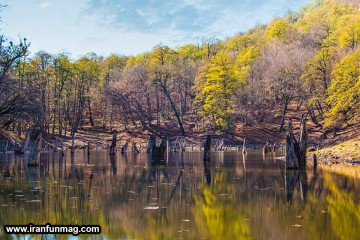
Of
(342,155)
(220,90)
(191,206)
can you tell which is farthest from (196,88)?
(191,206)

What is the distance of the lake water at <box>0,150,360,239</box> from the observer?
34.7 ft

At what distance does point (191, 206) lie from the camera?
1389cm

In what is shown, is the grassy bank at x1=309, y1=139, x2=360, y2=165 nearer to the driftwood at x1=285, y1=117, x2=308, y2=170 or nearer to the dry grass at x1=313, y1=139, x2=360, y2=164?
the dry grass at x1=313, y1=139, x2=360, y2=164

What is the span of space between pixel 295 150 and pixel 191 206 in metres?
15.8

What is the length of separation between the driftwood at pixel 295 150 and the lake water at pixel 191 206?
5.40 meters

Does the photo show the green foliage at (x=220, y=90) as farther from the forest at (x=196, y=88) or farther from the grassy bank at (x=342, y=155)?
the grassy bank at (x=342, y=155)

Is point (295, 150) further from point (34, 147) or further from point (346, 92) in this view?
point (346, 92)

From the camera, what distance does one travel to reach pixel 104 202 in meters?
14.5

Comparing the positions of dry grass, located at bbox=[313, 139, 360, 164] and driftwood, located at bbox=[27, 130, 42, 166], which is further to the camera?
dry grass, located at bbox=[313, 139, 360, 164]

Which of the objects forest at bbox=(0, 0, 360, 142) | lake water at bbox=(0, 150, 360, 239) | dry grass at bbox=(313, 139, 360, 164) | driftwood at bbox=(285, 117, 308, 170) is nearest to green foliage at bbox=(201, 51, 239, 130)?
forest at bbox=(0, 0, 360, 142)

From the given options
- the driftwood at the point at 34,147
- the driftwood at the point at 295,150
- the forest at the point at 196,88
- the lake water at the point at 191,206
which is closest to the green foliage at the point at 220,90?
the forest at the point at 196,88

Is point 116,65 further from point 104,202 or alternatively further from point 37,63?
point 104,202

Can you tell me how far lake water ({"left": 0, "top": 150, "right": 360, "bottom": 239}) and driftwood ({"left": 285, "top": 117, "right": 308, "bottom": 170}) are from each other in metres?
5.40

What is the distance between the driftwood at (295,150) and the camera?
26938 mm
